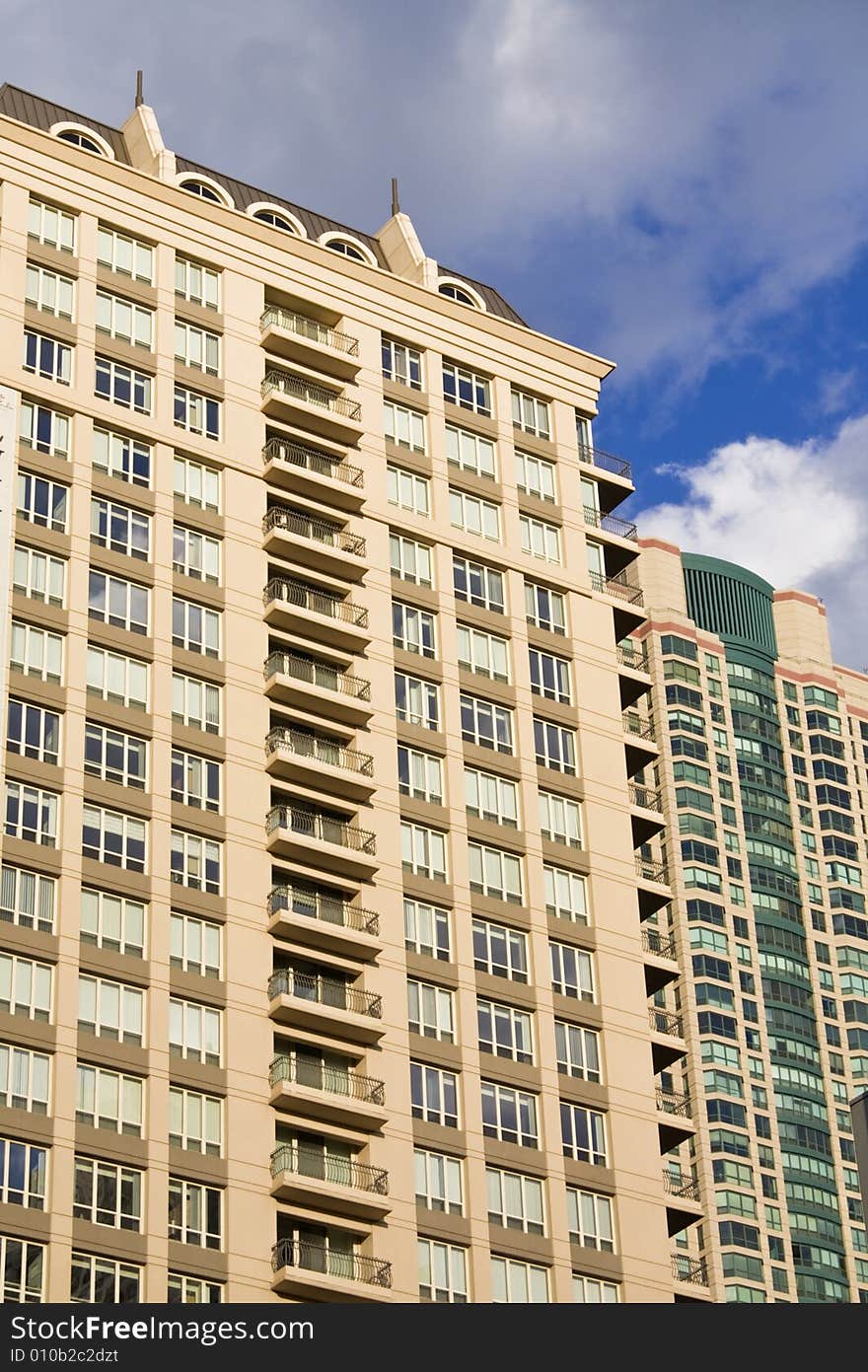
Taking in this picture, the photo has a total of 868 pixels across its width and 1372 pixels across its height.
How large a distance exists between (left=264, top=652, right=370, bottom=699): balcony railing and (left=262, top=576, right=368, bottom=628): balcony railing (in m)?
1.88

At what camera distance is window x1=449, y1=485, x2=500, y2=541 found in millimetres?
94000

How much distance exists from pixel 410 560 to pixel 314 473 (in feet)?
17.1

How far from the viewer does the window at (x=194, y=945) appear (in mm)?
78312

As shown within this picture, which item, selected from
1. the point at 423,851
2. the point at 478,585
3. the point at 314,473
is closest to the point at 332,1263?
the point at 423,851

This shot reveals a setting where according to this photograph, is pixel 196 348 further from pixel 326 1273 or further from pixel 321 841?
pixel 326 1273

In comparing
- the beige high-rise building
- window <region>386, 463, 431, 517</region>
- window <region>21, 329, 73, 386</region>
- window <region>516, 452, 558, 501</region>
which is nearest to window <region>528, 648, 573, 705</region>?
the beige high-rise building

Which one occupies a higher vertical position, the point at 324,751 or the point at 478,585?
the point at 478,585

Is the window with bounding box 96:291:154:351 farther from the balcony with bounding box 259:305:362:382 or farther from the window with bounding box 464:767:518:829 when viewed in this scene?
the window with bounding box 464:767:518:829

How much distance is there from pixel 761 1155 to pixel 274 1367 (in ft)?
409

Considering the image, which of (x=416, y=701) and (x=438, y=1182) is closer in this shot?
(x=438, y=1182)

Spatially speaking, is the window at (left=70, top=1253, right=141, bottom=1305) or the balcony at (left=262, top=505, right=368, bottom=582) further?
the balcony at (left=262, top=505, right=368, bottom=582)

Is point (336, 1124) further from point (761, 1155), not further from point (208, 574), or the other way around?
point (761, 1155)

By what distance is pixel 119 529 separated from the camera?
279ft

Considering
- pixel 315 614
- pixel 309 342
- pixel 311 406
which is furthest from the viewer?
pixel 309 342
